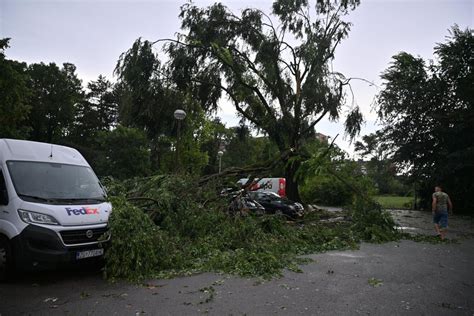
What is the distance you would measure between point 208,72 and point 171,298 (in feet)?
48.9

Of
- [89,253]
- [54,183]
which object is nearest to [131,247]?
[89,253]

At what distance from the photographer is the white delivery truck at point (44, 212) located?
5602 mm

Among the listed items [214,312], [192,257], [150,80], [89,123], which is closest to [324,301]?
[214,312]

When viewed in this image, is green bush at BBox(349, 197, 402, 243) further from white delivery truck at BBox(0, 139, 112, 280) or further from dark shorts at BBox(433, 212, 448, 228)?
white delivery truck at BBox(0, 139, 112, 280)

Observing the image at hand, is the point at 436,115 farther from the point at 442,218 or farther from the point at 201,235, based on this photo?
the point at 201,235

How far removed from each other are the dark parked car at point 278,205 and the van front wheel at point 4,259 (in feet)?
38.5

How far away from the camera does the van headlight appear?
18.7 feet

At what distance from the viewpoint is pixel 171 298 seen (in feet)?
17.2

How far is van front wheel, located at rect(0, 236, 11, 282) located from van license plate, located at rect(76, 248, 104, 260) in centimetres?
108

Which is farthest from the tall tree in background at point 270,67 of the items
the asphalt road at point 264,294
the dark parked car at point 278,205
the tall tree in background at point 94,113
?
the tall tree in background at point 94,113

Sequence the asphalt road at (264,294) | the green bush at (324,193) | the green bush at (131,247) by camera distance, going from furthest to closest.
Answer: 1. the green bush at (324,193)
2. the green bush at (131,247)
3. the asphalt road at (264,294)

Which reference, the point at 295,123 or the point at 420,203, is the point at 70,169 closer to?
the point at 295,123

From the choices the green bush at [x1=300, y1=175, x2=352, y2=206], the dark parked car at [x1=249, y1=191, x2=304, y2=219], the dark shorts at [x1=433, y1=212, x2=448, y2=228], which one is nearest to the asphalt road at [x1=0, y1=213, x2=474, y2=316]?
the dark shorts at [x1=433, y1=212, x2=448, y2=228]

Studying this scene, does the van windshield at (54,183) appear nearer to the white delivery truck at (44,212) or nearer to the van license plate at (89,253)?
the white delivery truck at (44,212)
